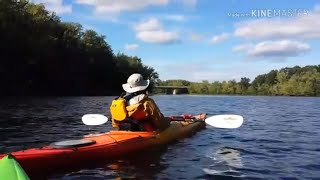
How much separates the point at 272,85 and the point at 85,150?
97426 mm

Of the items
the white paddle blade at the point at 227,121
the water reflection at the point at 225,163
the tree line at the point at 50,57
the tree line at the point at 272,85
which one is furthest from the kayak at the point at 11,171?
the tree line at the point at 272,85

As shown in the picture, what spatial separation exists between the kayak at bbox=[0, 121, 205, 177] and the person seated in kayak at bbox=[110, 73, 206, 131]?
0.67ft

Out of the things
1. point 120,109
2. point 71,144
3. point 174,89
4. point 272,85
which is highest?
point 272,85

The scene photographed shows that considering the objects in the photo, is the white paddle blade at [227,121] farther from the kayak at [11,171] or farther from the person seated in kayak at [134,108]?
the kayak at [11,171]

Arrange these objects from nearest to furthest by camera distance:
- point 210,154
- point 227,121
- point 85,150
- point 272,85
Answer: point 85,150, point 210,154, point 227,121, point 272,85

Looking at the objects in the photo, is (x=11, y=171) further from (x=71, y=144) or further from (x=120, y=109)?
(x=120, y=109)

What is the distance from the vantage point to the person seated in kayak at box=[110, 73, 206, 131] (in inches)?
327

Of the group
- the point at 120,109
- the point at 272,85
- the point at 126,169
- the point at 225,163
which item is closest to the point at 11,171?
the point at 126,169

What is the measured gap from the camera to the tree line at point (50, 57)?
4531cm

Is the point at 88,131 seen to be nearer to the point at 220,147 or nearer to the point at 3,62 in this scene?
the point at 220,147

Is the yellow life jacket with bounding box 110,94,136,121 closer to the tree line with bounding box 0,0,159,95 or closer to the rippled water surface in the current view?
the rippled water surface

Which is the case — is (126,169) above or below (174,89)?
below

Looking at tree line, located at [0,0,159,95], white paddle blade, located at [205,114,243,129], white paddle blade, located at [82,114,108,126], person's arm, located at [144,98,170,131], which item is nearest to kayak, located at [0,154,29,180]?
person's arm, located at [144,98,170,131]

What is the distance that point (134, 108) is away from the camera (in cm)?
827
